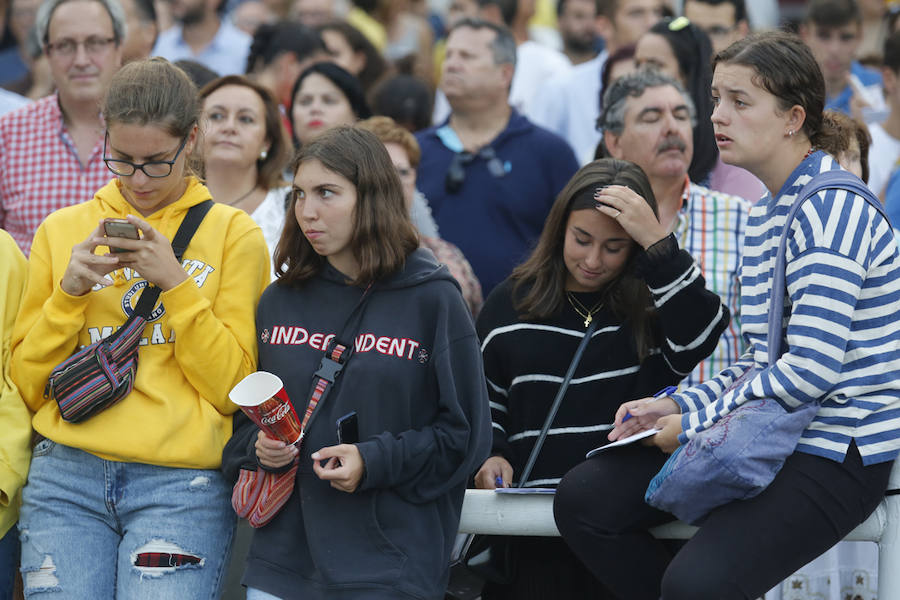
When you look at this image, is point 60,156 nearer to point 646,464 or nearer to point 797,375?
point 646,464

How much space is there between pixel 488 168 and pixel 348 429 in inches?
125

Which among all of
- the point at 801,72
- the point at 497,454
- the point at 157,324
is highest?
the point at 801,72

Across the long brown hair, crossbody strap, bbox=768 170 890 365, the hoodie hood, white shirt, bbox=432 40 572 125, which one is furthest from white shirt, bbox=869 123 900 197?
the hoodie hood

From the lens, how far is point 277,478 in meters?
3.38

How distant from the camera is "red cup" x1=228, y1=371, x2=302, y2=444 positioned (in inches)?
120

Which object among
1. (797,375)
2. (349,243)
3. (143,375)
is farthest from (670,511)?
(143,375)

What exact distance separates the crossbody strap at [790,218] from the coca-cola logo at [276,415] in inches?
52.9

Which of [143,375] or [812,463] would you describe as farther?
[143,375]

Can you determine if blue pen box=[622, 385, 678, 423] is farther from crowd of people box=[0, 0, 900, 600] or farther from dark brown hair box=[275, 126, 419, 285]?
dark brown hair box=[275, 126, 419, 285]

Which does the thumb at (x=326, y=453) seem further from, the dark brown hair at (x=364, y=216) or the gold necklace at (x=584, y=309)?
the gold necklace at (x=584, y=309)

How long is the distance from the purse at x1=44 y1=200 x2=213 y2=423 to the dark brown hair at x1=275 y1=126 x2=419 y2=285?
1.50 ft

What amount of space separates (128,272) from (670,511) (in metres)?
1.79

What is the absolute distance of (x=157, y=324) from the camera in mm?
3557

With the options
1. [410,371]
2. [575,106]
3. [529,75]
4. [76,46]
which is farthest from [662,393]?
[529,75]
